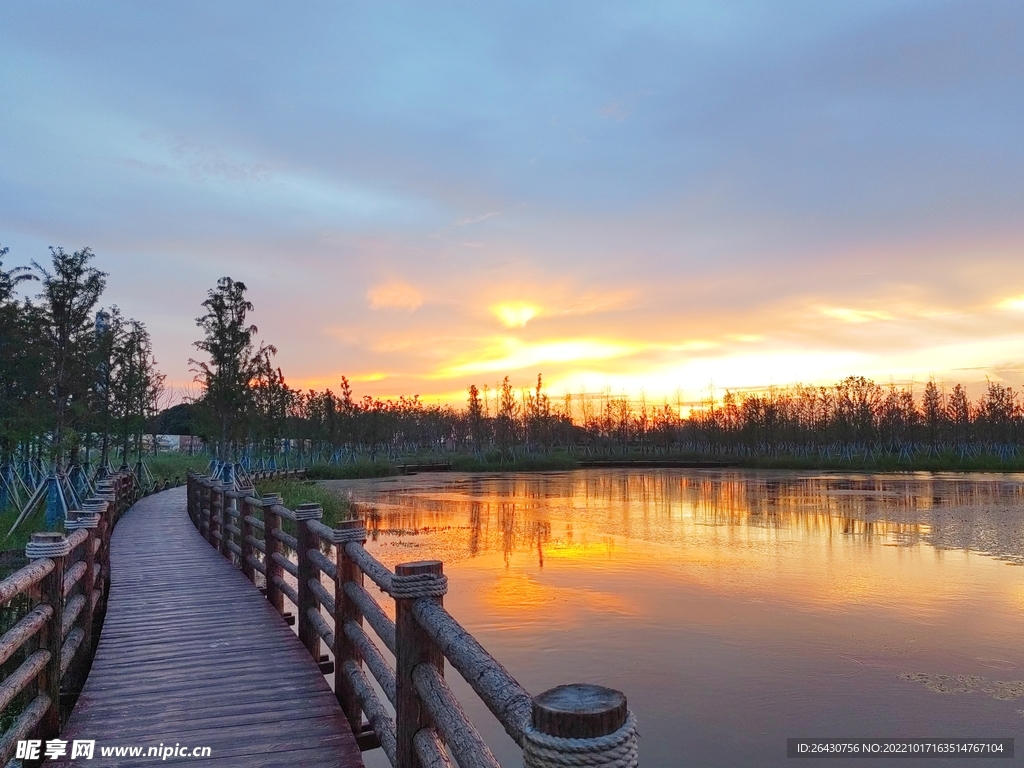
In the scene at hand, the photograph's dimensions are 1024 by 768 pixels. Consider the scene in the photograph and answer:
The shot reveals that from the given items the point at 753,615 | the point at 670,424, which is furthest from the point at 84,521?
the point at 670,424

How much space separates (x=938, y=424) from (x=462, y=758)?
69.5 meters

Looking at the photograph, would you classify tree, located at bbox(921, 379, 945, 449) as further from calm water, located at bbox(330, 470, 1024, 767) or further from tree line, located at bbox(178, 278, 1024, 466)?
calm water, located at bbox(330, 470, 1024, 767)

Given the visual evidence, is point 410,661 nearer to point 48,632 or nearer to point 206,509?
point 48,632

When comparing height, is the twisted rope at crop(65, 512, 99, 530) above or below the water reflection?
above

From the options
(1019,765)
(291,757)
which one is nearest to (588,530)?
(1019,765)

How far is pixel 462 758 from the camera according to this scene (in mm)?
2492

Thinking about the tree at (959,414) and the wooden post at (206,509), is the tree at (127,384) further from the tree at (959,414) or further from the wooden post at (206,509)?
the tree at (959,414)

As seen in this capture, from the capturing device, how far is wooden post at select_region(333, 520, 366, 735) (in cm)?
458

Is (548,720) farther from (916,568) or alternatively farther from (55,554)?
(916,568)

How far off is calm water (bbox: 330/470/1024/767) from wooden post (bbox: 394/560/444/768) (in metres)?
3.67

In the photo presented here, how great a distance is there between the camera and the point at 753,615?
10.6 metres

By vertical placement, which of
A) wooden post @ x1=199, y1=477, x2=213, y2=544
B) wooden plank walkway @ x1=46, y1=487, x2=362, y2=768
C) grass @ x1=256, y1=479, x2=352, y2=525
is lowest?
grass @ x1=256, y1=479, x2=352, y2=525

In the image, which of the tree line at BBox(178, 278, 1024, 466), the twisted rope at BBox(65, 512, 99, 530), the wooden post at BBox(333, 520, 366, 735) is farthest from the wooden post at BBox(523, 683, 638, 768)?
the tree line at BBox(178, 278, 1024, 466)

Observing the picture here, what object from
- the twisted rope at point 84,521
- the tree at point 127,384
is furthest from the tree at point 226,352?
the twisted rope at point 84,521
